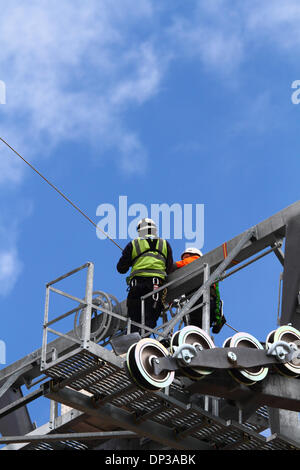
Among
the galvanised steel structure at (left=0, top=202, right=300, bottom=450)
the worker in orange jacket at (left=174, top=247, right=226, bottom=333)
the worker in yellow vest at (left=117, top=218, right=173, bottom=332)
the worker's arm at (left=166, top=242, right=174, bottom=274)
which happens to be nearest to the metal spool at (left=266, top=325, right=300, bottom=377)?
the galvanised steel structure at (left=0, top=202, right=300, bottom=450)

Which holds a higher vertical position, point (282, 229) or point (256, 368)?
point (282, 229)

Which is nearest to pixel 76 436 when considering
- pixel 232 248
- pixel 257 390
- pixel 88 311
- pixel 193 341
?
pixel 88 311

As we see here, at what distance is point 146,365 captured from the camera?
1337 centimetres

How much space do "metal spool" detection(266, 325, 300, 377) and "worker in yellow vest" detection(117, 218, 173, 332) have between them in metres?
4.23

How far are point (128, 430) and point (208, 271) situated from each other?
3.53m

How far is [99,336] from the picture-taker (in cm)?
1989

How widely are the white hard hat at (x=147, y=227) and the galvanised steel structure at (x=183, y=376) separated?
Answer: 101 cm

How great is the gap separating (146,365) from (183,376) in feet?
2.24

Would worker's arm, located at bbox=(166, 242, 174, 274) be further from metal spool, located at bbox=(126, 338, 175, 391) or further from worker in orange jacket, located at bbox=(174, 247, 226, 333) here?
metal spool, located at bbox=(126, 338, 175, 391)

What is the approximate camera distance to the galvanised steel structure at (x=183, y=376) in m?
Answer: 13.6

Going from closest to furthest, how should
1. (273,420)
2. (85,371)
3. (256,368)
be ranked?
(256,368), (85,371), (273,420)

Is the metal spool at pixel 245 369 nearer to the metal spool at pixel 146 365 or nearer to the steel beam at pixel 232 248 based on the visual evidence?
the metal spool at pixel 146 365
